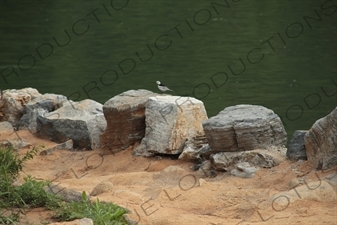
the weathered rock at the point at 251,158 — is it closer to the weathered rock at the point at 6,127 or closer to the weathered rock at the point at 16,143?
the weathered rock at the point at 16,143

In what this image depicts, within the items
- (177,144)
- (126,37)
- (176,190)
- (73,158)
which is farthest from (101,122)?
(126,37)

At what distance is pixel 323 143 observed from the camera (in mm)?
9016

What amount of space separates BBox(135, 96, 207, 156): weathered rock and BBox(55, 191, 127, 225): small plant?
286cm

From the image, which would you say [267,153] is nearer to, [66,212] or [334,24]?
[66,212]

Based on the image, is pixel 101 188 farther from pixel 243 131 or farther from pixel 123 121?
pixel 123 121

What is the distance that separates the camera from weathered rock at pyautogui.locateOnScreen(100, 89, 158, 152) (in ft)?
35.9

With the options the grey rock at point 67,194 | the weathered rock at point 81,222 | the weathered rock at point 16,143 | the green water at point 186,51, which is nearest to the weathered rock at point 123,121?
the weathered rock at point 16,143

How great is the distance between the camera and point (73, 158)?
11.3 metres

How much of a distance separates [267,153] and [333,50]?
14.0m

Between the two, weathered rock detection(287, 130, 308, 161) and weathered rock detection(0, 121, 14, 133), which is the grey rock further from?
weathered rock detection(0, 121, 14, 133)

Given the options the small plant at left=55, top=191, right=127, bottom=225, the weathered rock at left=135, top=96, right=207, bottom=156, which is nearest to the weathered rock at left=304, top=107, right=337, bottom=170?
the weathered rock at left=135, top=96, right=207, bottom=156

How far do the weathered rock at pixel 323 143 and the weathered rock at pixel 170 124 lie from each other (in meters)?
1.85

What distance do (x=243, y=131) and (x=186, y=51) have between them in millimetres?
14277

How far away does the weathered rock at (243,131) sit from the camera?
31.7 feet
